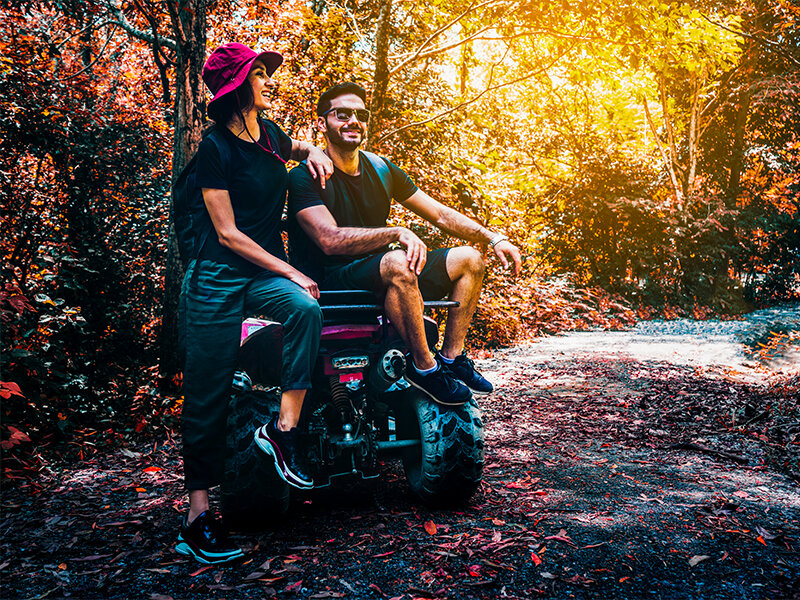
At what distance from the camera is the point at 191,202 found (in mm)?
3072

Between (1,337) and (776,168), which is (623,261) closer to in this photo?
(776,168)

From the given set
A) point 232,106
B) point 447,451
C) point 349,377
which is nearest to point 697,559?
point 447,451

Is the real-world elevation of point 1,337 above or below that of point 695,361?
above

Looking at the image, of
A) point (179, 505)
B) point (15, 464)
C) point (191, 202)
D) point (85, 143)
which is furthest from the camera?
point (85, 143)

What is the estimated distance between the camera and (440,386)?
3.23 meters

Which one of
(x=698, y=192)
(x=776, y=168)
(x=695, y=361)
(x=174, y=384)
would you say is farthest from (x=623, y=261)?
(x=174, y=384)

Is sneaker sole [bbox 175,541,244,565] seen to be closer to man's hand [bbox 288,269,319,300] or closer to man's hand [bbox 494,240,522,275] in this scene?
man's hand [bbox 288,269,319,300]

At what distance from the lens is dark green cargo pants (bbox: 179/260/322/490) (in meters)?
2.90

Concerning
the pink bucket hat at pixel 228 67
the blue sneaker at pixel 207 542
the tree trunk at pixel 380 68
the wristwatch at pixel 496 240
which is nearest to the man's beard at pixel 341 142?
the pink bucket hat at pixel 228 67

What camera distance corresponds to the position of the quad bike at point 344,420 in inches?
121

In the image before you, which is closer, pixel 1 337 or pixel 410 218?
pixel 1 337

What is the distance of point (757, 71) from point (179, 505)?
18514 millimetres

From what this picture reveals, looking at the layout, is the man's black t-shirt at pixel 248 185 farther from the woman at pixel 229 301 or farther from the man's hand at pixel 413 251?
the man's hand at pixel 413 251

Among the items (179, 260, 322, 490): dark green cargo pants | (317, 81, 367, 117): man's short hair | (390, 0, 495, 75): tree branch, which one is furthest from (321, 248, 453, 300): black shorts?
(390, 0, 495, 75): tree branch
